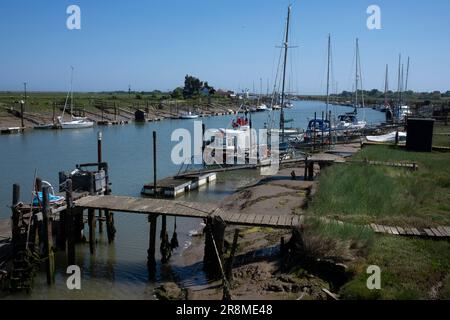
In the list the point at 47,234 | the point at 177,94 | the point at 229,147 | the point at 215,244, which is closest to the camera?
the point at 215,244

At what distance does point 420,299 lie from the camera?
380 inches

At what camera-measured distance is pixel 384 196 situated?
56.3ft

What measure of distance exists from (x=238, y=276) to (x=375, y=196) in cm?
664

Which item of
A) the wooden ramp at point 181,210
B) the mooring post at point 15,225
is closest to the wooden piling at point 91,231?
the wooden ramp at point 181,210

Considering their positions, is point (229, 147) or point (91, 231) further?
point (229, 147)

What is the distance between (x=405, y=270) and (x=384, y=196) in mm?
6401

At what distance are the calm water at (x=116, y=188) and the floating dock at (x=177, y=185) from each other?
59 cm

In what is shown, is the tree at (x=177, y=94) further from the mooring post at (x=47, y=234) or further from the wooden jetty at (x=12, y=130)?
the mooring post at (x=47, y=234)

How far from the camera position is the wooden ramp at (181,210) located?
1449 centimetres

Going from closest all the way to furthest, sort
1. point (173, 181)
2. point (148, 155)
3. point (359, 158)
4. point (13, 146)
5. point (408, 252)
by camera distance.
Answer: point (408, 252)
point (359, 158)
point (173, 181)
point (148, 155)
point (13, 146)

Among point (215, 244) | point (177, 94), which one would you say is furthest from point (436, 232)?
point (177, 94)

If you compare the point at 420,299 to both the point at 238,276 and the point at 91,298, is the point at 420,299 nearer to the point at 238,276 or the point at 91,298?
the point at 238,276

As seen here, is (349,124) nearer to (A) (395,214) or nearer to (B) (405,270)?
(A) (395,214)

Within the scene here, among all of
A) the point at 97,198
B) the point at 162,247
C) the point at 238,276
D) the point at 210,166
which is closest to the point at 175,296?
the point at 238,276
